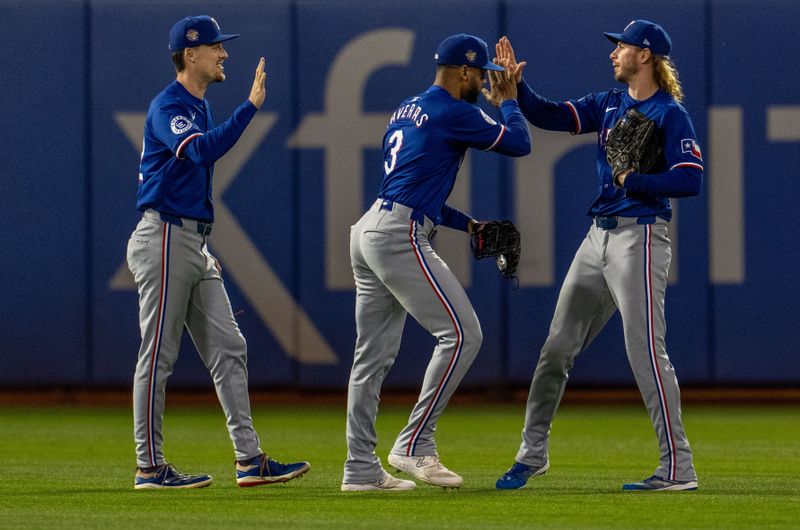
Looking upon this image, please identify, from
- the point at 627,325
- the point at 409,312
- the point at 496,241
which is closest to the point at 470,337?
the point at 409,312

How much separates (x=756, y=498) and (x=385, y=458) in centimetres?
233

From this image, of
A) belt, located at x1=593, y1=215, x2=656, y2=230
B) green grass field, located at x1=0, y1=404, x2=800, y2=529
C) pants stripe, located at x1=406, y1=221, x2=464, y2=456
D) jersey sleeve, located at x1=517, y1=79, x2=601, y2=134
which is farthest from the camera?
jersey sleeve, located at x1=517, y1=79, x2=601, y2=134

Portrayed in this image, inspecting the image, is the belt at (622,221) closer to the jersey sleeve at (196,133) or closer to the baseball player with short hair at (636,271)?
the baseball player with short hair at (636,271)

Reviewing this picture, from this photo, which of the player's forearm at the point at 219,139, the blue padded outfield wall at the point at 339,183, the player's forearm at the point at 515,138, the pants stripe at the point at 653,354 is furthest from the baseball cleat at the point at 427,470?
the blue padded outfield wall at the point at 339,183

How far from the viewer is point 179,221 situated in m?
5.98

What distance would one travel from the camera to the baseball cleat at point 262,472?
19.5ft

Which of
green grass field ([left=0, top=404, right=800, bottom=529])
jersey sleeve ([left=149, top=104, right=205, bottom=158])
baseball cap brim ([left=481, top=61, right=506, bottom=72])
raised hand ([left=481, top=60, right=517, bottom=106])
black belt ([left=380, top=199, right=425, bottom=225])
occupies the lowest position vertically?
green grass field ([left=0, top=404, right=800, bottom=529])

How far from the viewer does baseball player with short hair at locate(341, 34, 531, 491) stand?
5.64 meters

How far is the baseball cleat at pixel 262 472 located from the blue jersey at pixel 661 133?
1.68 meters

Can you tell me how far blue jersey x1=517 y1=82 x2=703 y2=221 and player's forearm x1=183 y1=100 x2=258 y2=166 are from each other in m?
1.26

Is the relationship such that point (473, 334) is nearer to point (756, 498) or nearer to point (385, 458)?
point (756, 498)

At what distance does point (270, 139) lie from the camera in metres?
10.5

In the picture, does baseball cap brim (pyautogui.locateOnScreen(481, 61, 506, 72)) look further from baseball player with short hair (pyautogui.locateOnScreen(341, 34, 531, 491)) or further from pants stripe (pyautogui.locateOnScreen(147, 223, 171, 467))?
pants stripe (pyautogui.locateOnScreen(147, 223, 171, 467))

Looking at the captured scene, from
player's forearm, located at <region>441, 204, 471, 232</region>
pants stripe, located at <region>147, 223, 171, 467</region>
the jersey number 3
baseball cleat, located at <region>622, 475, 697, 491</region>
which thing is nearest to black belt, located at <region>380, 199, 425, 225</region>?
the jersey number 3
